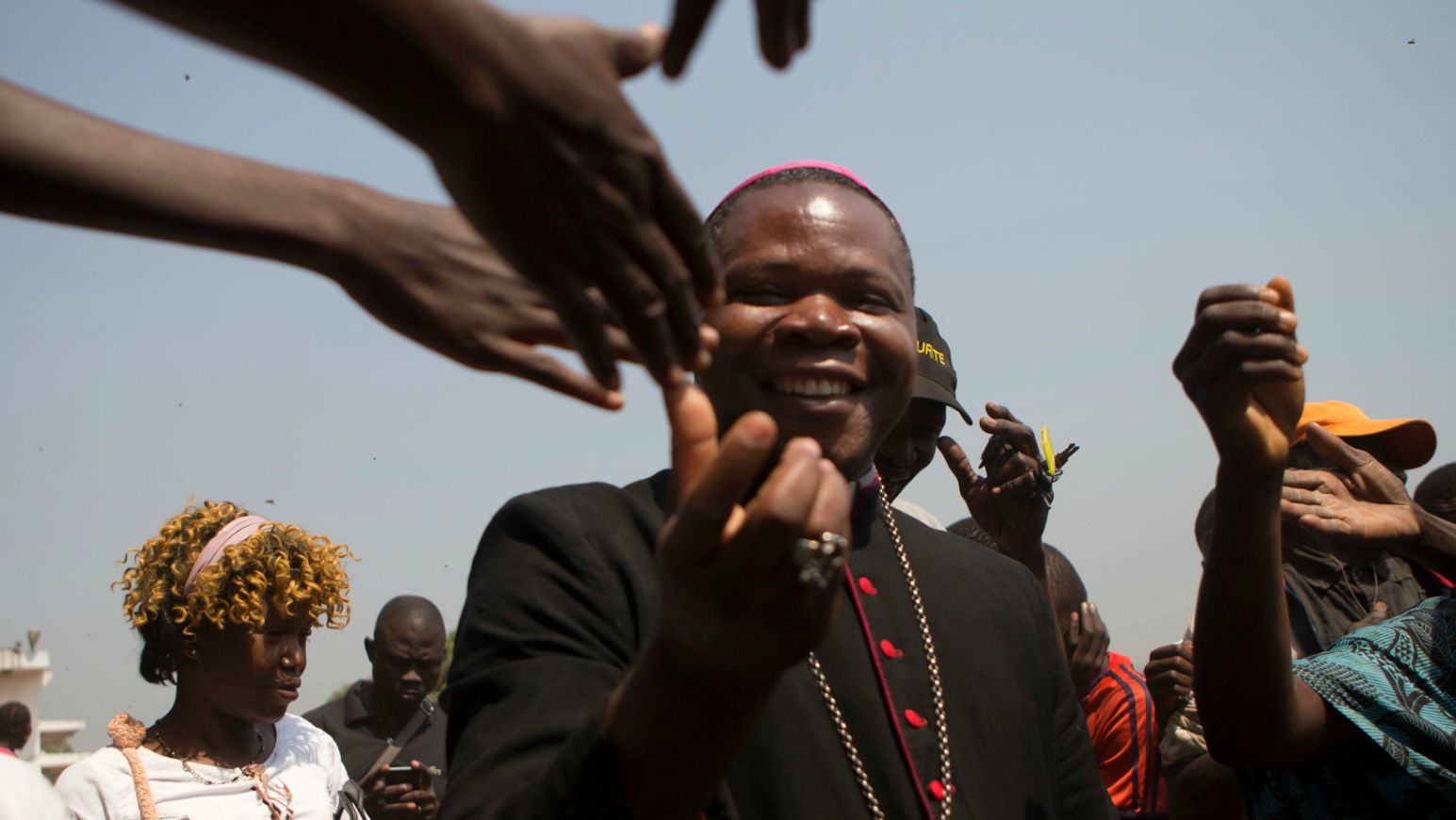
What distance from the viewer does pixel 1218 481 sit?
2830mm

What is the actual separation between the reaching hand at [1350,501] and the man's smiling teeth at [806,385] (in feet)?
4.54

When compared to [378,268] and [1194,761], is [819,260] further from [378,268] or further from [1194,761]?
[1194,761]

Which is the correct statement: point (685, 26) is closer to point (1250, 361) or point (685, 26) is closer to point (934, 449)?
point (1250, 361)

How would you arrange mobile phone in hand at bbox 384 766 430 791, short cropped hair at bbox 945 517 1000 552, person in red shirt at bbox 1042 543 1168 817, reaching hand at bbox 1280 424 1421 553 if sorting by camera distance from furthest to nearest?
1. mobile phone in hand at bbox 384 766 430 791
2. short cropped hair at bbox 945 517 1000 552
3. person in red shirt at bbox 1042 543 1168 817
4. reaching hand at bbox 1280 424 1421 553

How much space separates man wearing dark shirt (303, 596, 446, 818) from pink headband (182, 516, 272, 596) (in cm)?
266

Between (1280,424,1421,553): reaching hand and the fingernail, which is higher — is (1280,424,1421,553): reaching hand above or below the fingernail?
below

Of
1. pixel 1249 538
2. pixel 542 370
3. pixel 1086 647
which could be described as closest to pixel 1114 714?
pixel 1086 647

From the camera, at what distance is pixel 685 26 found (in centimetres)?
162

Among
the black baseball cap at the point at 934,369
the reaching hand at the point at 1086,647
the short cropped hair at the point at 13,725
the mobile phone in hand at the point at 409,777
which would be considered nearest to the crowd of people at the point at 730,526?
the black baseball cap at the point at 934,369

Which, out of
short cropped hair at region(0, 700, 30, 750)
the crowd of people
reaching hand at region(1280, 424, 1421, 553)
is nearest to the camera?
the crowd of people

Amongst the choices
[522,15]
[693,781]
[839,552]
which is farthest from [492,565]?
[522,15]

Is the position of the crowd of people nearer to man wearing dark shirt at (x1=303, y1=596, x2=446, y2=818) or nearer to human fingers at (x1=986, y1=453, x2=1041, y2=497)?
human fingers at (x1=986, y1=453, x2=1041, y2=497)

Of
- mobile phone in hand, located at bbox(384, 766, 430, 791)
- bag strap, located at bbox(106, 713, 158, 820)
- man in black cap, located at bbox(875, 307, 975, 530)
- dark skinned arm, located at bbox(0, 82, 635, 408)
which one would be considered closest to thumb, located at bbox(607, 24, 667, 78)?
dark skinned arm, located at bbox(0, 82, 635, 408)

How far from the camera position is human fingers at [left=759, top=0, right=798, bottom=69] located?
64.3 inches
